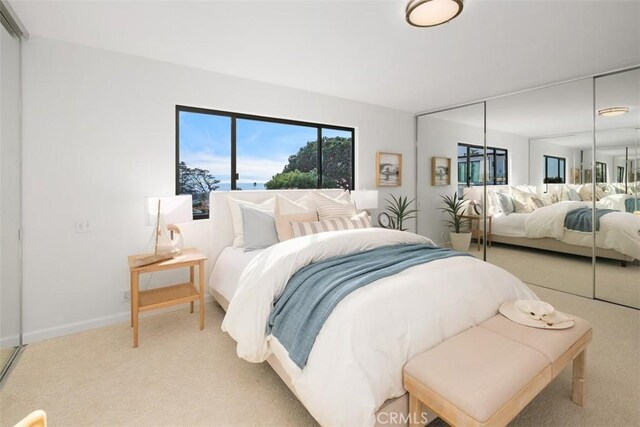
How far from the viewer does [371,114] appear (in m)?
4.53

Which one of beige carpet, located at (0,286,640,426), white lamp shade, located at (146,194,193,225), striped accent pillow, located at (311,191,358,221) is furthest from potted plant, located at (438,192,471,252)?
white lamp shade, located at (146,194,193,225)

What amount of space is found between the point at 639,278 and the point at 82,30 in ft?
18.2

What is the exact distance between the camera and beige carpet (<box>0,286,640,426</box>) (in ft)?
5.39

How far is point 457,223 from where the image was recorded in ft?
15.4

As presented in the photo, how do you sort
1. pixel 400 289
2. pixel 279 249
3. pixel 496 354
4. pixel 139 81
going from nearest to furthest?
pixel 496 354
pixel 400 289
pixel 279 249
pixel 139 81

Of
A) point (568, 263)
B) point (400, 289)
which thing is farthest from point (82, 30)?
point (568, 263)

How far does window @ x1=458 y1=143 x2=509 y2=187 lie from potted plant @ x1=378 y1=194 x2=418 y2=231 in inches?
34.7

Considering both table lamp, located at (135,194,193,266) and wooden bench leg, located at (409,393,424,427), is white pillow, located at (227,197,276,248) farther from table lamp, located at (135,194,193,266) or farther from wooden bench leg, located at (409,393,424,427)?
wooden bench leg, located at (409,393,424,427)

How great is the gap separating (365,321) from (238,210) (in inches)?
79.1

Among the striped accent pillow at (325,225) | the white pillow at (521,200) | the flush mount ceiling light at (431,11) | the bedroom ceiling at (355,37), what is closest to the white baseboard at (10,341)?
the striped accent pillow at (325,225)

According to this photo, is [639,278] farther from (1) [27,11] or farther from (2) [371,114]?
(1) [27,11]

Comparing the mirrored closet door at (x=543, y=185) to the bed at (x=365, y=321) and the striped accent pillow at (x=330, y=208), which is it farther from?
the striped accent pillow at (x=330, y=208)

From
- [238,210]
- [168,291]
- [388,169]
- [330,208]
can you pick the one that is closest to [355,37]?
[330,208]

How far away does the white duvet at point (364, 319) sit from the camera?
1295mm
